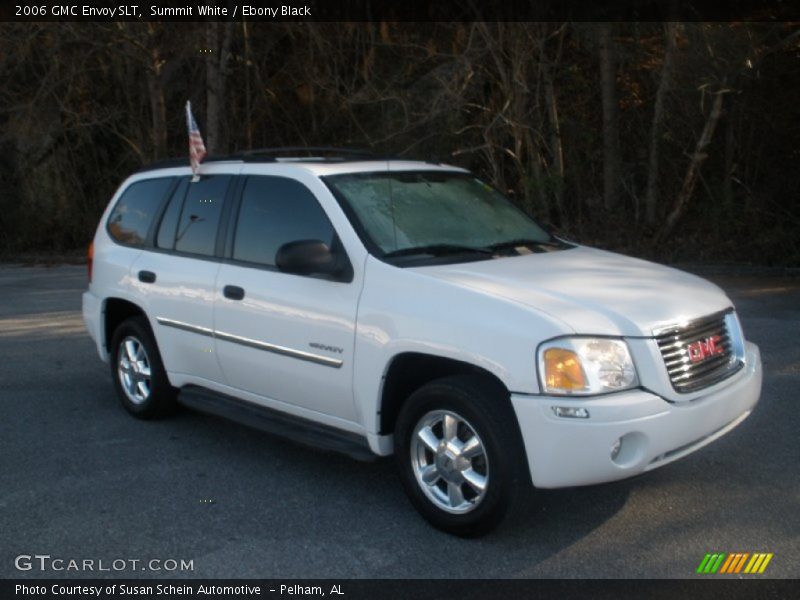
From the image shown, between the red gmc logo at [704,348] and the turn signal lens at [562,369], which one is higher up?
the turn signal lens at [562,369]

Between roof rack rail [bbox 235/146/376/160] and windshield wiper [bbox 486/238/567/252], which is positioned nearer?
windshield wiper [bbox 486/238/567/252]

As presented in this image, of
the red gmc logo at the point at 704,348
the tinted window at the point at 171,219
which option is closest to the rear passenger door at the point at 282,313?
the tinted window at the point at 171,219

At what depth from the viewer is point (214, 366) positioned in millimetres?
6078

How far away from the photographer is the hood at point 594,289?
4.43 m

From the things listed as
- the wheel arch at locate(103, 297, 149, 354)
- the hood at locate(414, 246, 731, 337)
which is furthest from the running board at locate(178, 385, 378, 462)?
the wheel arch at locate(103, 297, 149, 354)

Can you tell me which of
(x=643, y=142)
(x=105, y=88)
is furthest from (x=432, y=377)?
(x=105, y=88)

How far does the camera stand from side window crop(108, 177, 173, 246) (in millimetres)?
6988

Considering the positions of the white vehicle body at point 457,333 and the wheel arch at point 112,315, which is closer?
the white vehicle body at point 457,333

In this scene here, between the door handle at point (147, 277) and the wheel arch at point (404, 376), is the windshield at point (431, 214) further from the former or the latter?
the door handle at point (147, 277)

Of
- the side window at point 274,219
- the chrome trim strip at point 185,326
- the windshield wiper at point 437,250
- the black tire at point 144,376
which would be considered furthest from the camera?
the black tire at point 144,376

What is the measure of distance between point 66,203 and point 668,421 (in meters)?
21.0

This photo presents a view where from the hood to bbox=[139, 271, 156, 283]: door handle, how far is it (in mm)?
2425

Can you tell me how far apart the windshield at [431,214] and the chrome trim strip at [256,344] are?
0.67m

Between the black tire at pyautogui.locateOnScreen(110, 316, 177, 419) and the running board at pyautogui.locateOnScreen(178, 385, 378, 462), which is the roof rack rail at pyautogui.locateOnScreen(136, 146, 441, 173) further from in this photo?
the running board at pyautogui.locateOnScreen(178, 385, 378, 462)
